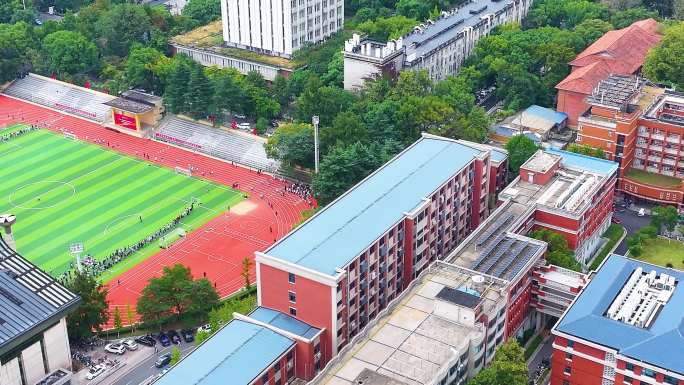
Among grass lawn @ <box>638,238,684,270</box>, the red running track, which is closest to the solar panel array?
grass lawn @ <box>638,238,684,270</box>

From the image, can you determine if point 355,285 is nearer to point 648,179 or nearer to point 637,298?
point 637,298

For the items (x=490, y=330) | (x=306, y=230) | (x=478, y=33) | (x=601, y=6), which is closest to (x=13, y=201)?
(x=306, y=230)

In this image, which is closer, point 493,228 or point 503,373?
point 503,373

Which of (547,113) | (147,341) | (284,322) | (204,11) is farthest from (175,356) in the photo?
(204,11)

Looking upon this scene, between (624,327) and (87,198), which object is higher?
(624,327)

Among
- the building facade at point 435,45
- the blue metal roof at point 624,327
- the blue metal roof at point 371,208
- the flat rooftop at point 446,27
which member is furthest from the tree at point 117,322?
the flat rooftop at point 446,27

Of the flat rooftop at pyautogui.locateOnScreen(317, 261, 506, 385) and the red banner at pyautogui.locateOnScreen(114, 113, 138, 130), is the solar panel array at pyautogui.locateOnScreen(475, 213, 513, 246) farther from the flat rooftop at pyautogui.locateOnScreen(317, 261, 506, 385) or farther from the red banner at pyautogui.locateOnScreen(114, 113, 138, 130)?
the red banner at pyautogui.locateOnScreen(114, 113, 138, 130)

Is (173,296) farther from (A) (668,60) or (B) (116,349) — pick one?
(A) (668,60)
